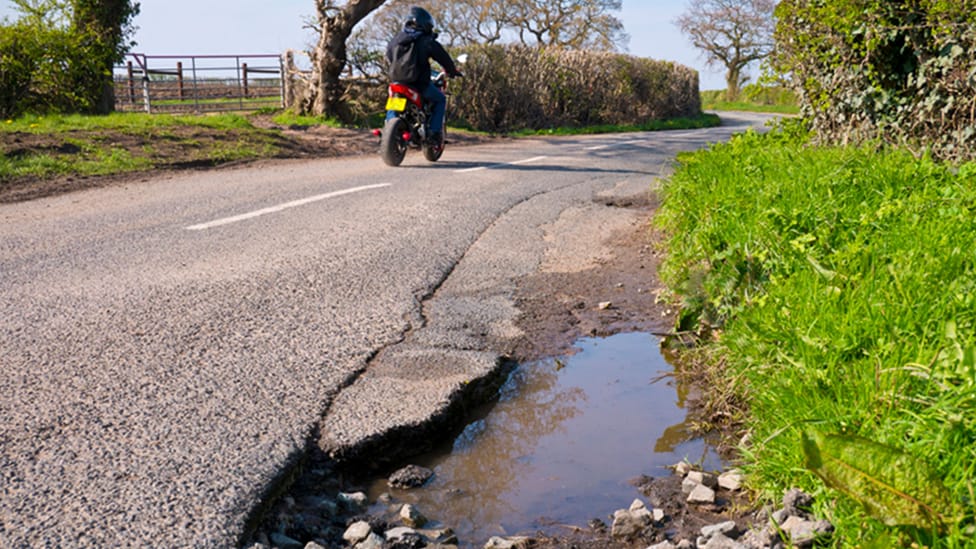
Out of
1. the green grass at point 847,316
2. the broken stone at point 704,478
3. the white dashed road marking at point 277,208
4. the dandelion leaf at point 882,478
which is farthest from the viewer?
the white dashed road marking at point 277,208

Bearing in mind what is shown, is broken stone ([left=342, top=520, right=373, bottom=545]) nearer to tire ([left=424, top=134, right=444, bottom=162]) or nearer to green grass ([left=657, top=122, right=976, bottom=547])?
green grass ([left=657, top=122, right=976, bottom=547])

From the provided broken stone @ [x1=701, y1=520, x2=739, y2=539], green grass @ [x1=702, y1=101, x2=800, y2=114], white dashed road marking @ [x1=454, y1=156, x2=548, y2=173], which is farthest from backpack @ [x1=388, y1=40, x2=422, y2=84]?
green grass @ [x1=702, y1=101, x2=800, y2=114]

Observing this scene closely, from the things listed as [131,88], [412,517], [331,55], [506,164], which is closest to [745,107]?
[131,88]

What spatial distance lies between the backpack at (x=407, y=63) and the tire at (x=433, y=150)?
1.01 metres

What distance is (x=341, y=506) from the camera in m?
2.72

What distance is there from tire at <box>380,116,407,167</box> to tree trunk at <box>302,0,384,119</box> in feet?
23.5

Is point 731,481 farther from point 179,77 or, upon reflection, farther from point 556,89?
point 179,77

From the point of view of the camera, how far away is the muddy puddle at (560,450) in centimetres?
274

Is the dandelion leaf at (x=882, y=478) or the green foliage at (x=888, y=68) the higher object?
the green foliage at (x=888, y=68)

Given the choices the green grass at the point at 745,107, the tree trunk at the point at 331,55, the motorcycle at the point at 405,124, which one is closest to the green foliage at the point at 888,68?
the motorcycle at the point at 405,124

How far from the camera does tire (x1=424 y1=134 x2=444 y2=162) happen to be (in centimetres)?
1165

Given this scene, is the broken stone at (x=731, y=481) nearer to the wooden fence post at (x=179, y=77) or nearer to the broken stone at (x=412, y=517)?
the broken stone at (x=412, y=517)

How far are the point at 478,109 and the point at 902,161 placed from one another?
15.5m

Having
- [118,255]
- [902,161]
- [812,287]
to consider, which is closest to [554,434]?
→ [812,287]
